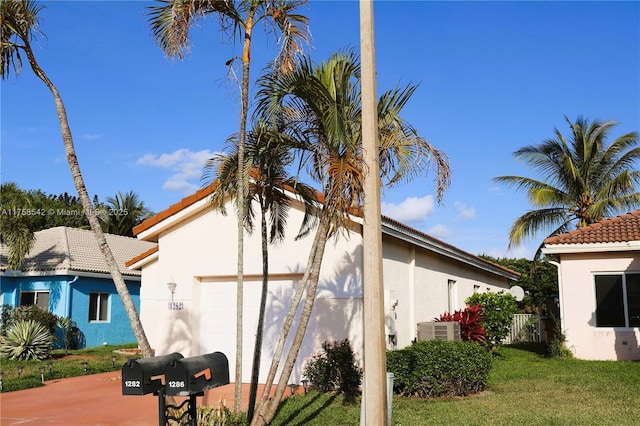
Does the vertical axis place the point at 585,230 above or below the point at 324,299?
above

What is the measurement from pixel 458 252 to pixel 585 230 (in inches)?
149

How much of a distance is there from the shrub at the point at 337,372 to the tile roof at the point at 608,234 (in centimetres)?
810

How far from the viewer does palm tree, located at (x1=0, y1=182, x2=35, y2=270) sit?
21016 millimetres

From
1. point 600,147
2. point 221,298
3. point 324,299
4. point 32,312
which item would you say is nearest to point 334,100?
point 324,299

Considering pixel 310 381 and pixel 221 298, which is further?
pixel 221 298

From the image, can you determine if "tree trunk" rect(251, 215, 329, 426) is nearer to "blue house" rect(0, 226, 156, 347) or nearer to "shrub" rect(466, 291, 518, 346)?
"shrub" rect(466, 291, 518, 346)

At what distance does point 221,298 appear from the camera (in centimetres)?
1400

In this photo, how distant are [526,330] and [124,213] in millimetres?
31097

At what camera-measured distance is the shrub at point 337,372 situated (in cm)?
1175

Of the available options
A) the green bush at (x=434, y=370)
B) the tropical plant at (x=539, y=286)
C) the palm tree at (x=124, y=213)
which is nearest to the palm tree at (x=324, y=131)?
the green bush at (x=434, y=370)

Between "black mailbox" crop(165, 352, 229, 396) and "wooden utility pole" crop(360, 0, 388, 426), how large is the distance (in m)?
1.84

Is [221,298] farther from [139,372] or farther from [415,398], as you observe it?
[139,372]

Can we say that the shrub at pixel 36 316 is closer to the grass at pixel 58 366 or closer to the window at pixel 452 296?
the grass at pixel 58 366

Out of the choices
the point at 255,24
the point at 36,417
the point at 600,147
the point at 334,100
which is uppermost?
the point at 600,147
